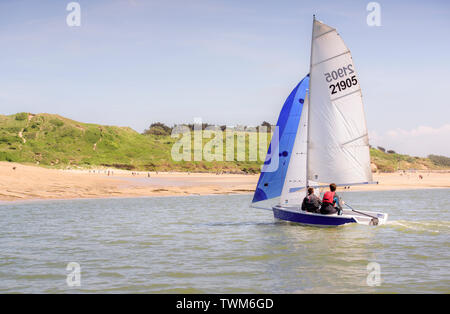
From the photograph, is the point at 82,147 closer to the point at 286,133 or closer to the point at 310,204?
the point at 286,133

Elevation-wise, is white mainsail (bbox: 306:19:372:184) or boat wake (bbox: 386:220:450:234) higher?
white mainsail (bbox: 306:19:372:184)

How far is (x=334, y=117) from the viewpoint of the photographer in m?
22.2

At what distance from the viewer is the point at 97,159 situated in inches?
3780

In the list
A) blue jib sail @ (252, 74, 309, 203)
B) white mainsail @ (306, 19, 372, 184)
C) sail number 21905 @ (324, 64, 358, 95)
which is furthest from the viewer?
blue jib sail @ (252, 74, 309, 203)

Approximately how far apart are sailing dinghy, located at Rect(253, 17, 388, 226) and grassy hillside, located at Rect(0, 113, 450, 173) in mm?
68034

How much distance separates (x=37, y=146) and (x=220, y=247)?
284ft

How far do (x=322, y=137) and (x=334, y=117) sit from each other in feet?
3.53

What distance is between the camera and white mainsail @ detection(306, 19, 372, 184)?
70.9ft

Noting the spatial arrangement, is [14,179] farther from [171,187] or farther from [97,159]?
[97,159]

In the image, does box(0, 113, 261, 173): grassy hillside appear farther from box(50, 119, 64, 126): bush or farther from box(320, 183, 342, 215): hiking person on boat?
box(320, 183, 342, 215): hiking person on boat

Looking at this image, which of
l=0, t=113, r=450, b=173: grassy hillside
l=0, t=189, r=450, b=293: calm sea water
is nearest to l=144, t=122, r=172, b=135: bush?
l=0, t=113, r=450, b=173: grassy hillside

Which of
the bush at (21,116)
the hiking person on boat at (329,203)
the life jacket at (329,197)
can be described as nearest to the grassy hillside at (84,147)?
the bush at (21,116)
